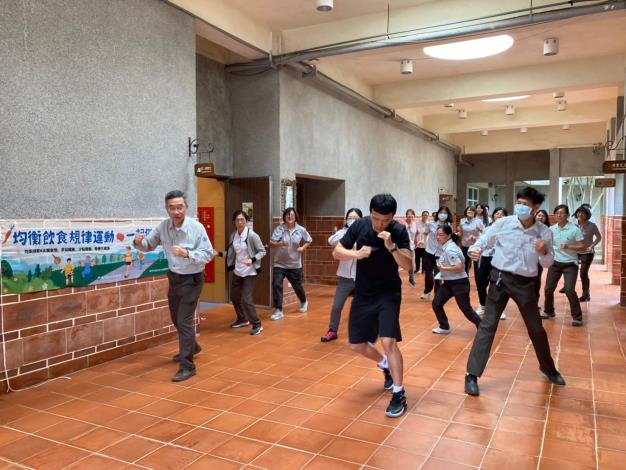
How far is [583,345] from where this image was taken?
224 inches

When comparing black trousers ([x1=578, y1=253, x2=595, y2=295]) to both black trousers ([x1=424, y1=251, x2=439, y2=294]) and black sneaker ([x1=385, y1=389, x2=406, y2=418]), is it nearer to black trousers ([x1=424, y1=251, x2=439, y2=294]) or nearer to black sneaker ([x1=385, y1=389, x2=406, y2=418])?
black trousers ([x1=424, y1=251, x2=439, y2=294])

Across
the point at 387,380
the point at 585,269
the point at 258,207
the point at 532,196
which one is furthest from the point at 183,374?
the point at 585,269

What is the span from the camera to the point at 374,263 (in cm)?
367

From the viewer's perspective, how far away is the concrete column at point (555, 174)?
54.2ft

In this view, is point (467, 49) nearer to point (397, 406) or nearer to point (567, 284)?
point (567, 284)

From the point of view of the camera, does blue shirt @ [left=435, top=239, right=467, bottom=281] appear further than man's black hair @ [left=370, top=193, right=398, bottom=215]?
Yes

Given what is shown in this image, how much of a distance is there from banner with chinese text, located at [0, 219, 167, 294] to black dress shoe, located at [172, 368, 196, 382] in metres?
1.23

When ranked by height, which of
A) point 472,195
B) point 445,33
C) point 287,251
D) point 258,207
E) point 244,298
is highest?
point 445,33

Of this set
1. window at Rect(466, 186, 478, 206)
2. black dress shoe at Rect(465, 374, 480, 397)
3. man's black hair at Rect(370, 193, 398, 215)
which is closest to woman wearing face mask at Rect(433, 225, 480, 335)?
black dress shoe at Rect(465, 374, 480, 397)

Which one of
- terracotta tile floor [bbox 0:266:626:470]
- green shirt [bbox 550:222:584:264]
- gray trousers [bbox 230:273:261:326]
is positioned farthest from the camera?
green shirt [bbox 550:222:584:264]

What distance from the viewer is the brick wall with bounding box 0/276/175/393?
166 inches

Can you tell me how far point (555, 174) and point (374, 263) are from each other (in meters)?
15.1

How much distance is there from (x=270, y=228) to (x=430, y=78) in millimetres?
5153

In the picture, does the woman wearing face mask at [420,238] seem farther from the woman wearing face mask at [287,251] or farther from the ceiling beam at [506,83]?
the woman wearing face mask at [287,251]
